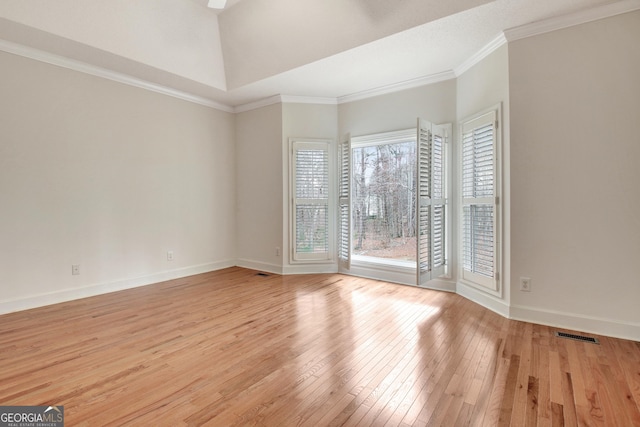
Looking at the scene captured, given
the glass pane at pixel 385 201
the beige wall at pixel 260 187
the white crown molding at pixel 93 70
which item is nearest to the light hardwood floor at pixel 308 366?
the glass pane at pixel 385 201

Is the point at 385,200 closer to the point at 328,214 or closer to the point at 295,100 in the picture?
the point at 328,214

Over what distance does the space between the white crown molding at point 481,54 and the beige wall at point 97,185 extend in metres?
3.69

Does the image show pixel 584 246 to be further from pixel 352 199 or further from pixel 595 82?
pixel 352 199

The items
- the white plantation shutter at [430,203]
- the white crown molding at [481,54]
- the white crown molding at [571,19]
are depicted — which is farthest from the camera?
the white plantation shutter at [430,203]

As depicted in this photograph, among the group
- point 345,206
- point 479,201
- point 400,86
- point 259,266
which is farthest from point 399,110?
point 259,266

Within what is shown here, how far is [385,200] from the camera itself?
459cm

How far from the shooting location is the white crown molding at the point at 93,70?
3.13 m

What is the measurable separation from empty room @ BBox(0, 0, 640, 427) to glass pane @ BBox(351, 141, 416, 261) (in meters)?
0.03

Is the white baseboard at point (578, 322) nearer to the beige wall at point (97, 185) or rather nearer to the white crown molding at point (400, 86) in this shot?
the white crown molding at point (400, 86)

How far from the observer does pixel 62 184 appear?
344 centimetres

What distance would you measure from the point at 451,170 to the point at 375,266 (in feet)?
5.51

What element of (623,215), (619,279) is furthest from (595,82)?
(619,279)

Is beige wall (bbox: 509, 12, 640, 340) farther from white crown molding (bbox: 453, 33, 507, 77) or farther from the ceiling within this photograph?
the ceiling

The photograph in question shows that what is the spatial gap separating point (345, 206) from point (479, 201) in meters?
1.84
